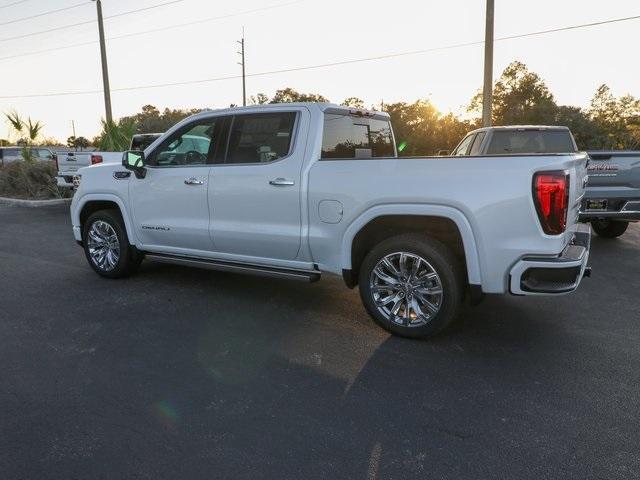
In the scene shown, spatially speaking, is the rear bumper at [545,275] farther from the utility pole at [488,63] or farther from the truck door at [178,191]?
the utility pole at [488,63]

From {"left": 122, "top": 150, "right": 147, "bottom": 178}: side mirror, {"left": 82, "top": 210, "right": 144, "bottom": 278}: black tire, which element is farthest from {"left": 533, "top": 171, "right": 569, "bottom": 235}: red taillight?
{"left": 82, "top": 210, "right": 144, "bottom": 278}: black tire

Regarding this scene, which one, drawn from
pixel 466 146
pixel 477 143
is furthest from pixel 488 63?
pixel 477 143

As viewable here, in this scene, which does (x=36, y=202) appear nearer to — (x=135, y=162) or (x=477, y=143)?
(x=135, y=162)

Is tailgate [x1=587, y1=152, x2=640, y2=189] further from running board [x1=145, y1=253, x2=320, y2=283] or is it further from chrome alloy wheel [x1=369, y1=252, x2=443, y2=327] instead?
running board [x1=145, y1=253, x2=320, y2=283]

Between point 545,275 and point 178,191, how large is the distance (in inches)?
144

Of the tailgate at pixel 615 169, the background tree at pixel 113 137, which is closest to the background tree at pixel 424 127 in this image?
the background tree at pixel 113 137

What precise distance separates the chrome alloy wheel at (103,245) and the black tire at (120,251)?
21 millimetres

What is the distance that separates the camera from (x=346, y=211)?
174 inches

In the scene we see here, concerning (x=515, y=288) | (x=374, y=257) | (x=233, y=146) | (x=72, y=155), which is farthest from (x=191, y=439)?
(x=72, y=155)

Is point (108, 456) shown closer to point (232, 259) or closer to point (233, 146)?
point (232, 259)

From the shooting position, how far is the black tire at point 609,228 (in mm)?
8805

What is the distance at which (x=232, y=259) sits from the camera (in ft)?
17.5

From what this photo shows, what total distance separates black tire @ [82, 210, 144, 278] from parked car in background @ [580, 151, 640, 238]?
610cm

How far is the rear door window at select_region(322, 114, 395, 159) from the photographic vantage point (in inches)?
195
